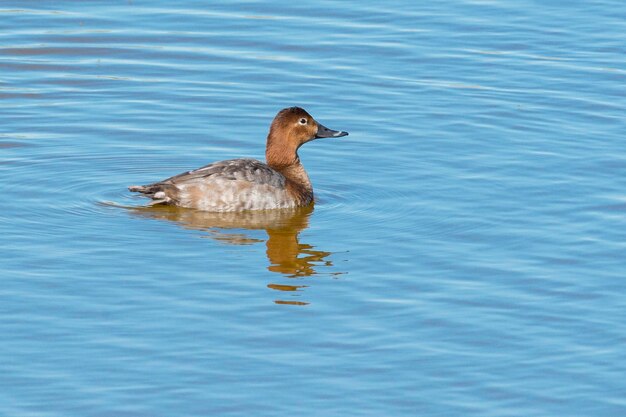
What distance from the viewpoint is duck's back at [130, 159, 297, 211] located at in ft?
45.8

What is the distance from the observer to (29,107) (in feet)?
56.1

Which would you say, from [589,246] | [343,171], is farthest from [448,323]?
[343,171]

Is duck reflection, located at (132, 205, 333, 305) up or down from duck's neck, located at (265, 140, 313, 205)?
down

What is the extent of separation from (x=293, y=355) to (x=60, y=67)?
9.78 m

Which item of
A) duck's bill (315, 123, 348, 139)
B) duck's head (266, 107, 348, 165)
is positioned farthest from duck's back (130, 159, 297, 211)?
duck's bill (315, 123, 348, 139)

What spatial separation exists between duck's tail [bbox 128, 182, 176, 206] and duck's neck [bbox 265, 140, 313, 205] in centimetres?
122

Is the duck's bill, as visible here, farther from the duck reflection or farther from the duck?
the duck reflection

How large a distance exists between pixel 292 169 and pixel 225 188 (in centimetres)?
113

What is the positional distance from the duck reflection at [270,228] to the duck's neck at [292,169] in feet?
0.49

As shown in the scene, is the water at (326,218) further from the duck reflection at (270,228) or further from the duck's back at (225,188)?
the duck's back at (225,188)

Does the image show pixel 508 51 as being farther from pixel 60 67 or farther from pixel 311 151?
pixel 60 67

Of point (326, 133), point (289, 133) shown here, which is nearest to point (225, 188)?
point (289, 133)

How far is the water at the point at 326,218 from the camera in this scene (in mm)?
9773

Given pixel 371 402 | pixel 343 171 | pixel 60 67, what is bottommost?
pixel 371 402
